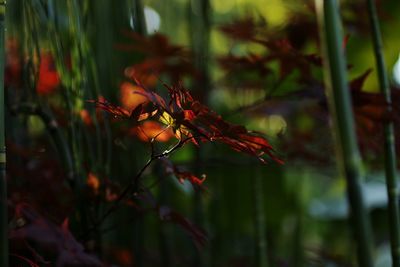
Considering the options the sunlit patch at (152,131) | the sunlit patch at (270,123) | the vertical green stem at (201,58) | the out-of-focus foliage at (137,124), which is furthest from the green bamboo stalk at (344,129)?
the sunlit patch at (270,123)

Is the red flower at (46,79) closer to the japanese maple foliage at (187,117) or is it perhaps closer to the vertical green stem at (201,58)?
the vertical green stem at (201,58)

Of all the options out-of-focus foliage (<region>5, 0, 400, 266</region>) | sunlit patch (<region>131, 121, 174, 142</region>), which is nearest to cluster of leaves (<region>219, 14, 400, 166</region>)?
out-of-focus foliage (<region>5, 0, 400, 266</region>)

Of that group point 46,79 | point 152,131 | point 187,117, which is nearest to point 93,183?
point 152,131

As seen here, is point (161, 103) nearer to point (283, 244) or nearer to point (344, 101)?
point (344, 101)

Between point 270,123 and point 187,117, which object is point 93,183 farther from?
point 270,123

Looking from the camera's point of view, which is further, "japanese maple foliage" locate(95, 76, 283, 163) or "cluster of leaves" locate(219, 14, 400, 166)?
"cluster of leaves" locate(219, 14, 400, 166)

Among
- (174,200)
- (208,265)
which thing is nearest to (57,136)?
(208,265)

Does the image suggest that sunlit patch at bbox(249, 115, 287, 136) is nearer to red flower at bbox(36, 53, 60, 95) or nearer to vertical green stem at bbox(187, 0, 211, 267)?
vertical green stem at bbox(187, 0, 211, 267)

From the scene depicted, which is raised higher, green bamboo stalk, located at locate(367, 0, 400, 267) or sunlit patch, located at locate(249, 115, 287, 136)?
green bamboo stalk, located at locate(367, 0, 400, 267)

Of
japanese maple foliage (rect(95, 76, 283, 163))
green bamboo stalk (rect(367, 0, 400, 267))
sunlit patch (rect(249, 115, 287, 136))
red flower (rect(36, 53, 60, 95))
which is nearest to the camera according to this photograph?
japanese maple foliage (rect(95, 76, 283, 163))
